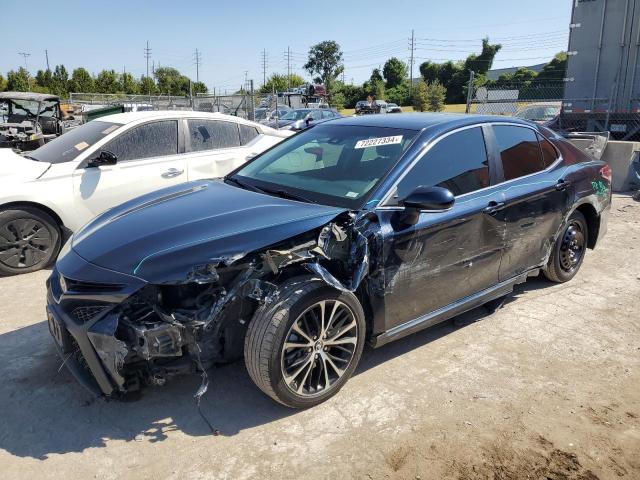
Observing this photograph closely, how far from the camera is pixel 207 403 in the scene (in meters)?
3.10

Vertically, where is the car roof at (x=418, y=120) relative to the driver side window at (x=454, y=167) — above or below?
above

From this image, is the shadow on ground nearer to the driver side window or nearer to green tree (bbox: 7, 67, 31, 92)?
the driver side window

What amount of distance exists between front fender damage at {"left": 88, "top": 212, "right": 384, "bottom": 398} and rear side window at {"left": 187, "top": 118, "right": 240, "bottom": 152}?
12.4 ft

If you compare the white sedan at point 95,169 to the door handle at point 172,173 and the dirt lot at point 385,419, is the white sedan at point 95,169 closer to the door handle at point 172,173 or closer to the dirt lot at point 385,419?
the door handle at point 172,173

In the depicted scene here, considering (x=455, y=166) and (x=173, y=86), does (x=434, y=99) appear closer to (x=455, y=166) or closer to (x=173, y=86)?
(x=173, y=86)

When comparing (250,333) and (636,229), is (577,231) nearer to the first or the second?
(636,229)

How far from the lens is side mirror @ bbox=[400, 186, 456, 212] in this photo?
3.05m

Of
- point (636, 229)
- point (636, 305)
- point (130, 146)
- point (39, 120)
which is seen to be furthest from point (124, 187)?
point (39, 120)

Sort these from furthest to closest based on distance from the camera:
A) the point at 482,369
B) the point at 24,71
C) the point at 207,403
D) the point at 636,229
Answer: the point at 24,71 → the point at 636,229 → the point at 482,369 → the point at 207,403

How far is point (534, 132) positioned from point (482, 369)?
2201mm

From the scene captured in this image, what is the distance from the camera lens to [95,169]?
5.59 meters

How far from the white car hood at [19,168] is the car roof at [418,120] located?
328 centimetres

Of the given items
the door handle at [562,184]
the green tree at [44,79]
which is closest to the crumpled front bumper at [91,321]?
the door handle at [562,184]

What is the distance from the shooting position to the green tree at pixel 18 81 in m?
50.5
